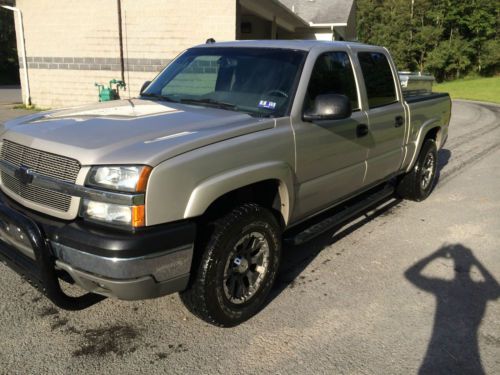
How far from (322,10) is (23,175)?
80.4 feet

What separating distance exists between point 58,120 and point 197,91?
118 cm

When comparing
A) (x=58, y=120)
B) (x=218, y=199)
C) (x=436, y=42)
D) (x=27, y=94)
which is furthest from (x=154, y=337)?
(x=436, y=42)

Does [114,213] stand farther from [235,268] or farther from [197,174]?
[235,268]

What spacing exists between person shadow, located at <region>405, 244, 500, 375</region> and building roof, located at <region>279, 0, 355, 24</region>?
2050 cm

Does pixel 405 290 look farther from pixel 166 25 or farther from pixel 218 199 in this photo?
pixel 166 25

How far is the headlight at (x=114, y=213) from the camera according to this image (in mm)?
2561

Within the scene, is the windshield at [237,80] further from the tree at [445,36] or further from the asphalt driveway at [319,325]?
the tree at [445,36]

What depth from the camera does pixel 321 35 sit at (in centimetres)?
2453

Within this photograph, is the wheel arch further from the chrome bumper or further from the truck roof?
the chrome bumper

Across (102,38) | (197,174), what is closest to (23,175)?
(197,174)

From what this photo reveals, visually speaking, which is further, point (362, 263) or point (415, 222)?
point (415, 222)

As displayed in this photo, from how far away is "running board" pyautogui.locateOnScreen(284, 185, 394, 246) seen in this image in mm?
3797

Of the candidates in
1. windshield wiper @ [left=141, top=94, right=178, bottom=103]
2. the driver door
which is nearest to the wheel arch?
the driver door

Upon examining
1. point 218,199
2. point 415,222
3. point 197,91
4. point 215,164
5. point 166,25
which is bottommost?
point 415,222
